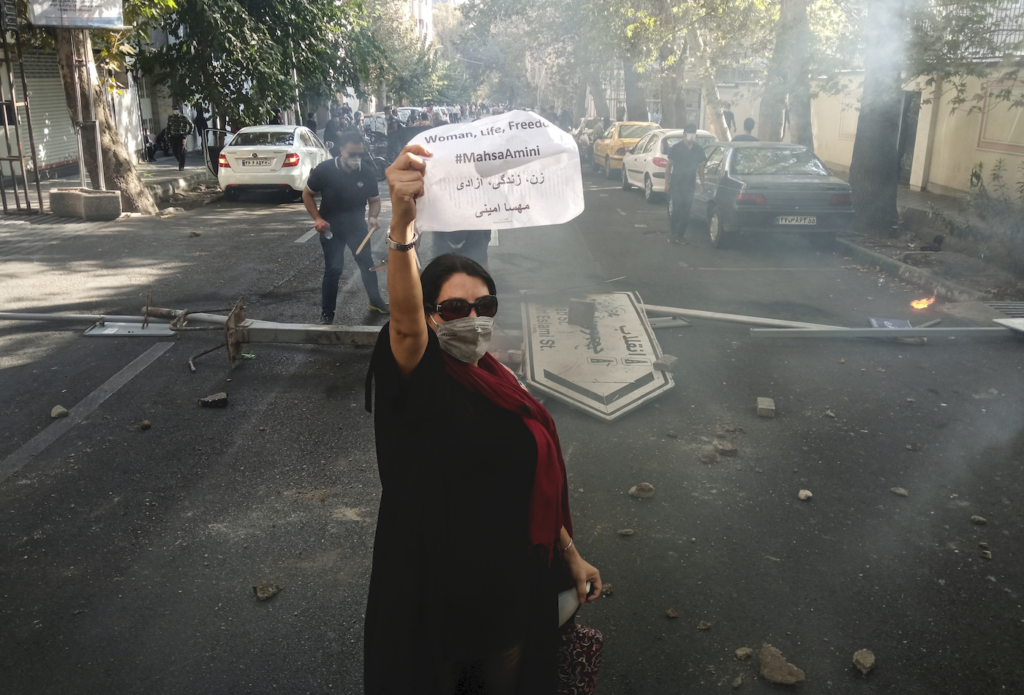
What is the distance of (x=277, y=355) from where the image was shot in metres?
7.74

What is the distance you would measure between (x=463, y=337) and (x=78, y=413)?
16.7 feet

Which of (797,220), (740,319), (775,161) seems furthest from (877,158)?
(740,319)

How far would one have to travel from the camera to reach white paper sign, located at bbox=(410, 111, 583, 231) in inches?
89.0

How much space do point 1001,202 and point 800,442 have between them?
940cm

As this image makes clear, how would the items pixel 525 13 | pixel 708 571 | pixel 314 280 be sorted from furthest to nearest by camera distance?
pixel 525 13 < pixel 314 280 < pixel 708 571

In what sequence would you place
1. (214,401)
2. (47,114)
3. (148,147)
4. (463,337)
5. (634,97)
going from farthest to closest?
(634,97) → (148,147) → (47,114) → (214,401) → (463,337)

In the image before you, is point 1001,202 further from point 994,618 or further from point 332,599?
point 332,599

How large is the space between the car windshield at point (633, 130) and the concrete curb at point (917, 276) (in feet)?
40.7

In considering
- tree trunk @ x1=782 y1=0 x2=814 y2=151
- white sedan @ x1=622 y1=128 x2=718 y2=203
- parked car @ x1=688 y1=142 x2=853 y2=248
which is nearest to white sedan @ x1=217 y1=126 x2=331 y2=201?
white sedan @ x1=622 y1=128 x2=718 y2=203

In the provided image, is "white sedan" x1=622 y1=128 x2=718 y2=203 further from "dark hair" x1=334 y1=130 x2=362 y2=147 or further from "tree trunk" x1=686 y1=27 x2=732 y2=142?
"dark hair" x1=334 y1=130 x2=362 y2=147

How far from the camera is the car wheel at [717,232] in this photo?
13469 millimetres

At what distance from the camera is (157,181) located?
68.9 feet

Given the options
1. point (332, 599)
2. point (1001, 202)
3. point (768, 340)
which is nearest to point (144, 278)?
point (768, 340)

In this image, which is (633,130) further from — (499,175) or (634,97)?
(499,175)
